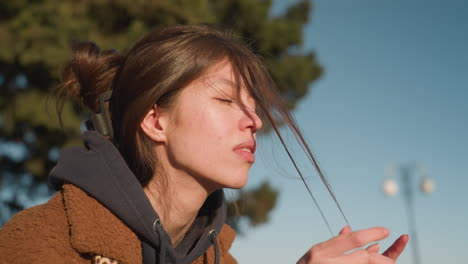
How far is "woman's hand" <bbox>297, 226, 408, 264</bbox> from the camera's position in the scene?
148 cm

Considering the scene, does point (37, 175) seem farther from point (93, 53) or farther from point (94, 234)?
point (94, 234)

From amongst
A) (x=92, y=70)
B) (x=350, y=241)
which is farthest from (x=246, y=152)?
(x=92, y=70)

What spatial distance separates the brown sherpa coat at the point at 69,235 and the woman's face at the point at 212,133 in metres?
0.40

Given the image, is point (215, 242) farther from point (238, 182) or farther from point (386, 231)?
point (386, 231)

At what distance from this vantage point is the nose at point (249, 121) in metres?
2.05

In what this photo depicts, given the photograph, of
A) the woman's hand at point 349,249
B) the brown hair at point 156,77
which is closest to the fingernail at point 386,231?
the woman's hand at point 349,249

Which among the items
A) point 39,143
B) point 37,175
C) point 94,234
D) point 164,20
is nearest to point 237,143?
point 94,234

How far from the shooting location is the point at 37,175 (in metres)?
9.02

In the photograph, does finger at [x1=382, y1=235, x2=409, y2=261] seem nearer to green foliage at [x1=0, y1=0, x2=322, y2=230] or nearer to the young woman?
the young woman

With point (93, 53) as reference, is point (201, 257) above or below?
below

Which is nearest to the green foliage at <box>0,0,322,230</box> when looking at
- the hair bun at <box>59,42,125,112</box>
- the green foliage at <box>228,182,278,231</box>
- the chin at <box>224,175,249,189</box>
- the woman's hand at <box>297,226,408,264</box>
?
the green foliage at <box>228,182,278,231</box>

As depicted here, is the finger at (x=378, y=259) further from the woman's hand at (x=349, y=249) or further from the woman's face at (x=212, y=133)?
the woman's face at (x=212, y=133)

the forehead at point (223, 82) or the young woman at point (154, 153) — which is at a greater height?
the forehead at point (223, 82)

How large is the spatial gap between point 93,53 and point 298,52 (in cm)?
824
